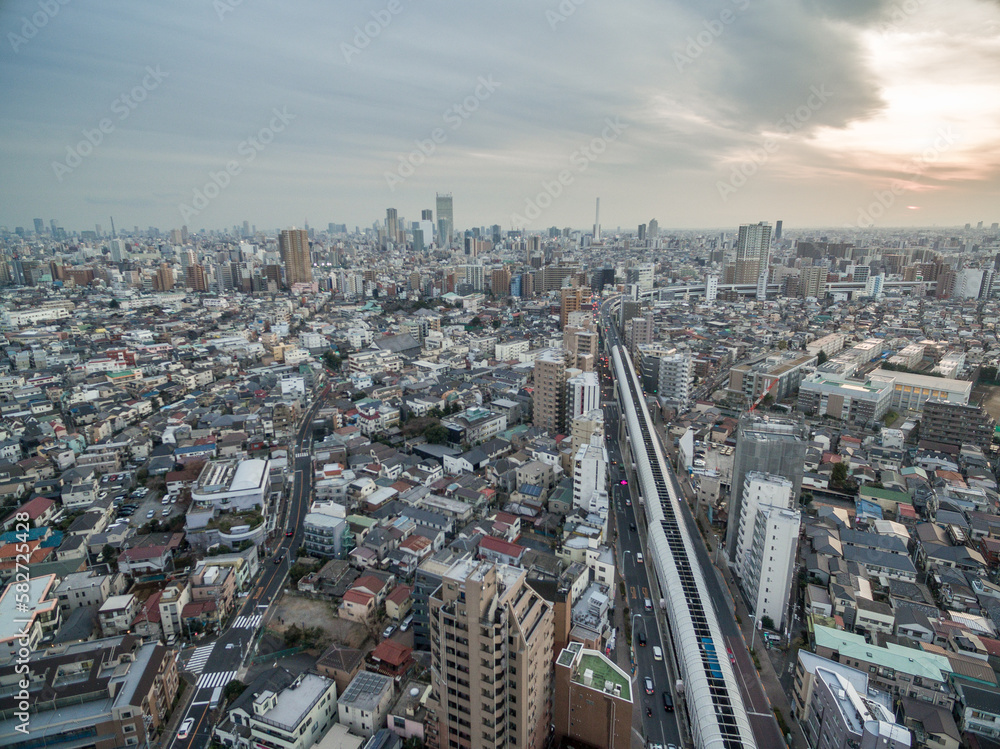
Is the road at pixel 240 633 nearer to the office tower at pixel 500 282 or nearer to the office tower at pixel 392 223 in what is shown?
the office tower at pixel 500 282

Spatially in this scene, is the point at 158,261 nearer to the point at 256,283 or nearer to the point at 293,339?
the point at 256,283

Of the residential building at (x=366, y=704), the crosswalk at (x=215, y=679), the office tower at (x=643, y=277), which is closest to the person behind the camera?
the residential building at (x=366, y=704)

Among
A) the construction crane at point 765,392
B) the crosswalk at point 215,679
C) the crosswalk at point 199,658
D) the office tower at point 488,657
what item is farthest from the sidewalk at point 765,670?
the construction crane at point 765,392

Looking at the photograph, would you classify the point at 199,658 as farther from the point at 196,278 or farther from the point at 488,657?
the point at 196,278

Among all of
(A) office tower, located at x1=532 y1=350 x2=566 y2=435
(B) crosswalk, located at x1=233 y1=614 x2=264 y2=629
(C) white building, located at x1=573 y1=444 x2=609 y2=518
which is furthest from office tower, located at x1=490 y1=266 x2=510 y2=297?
(B) crosswalk, located at x1=233 y1=614 x2=264 y2=629

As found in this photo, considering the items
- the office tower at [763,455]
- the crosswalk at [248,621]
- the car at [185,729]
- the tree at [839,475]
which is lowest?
the car at [185,729]

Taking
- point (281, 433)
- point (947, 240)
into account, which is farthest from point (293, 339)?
point (947, 240)
